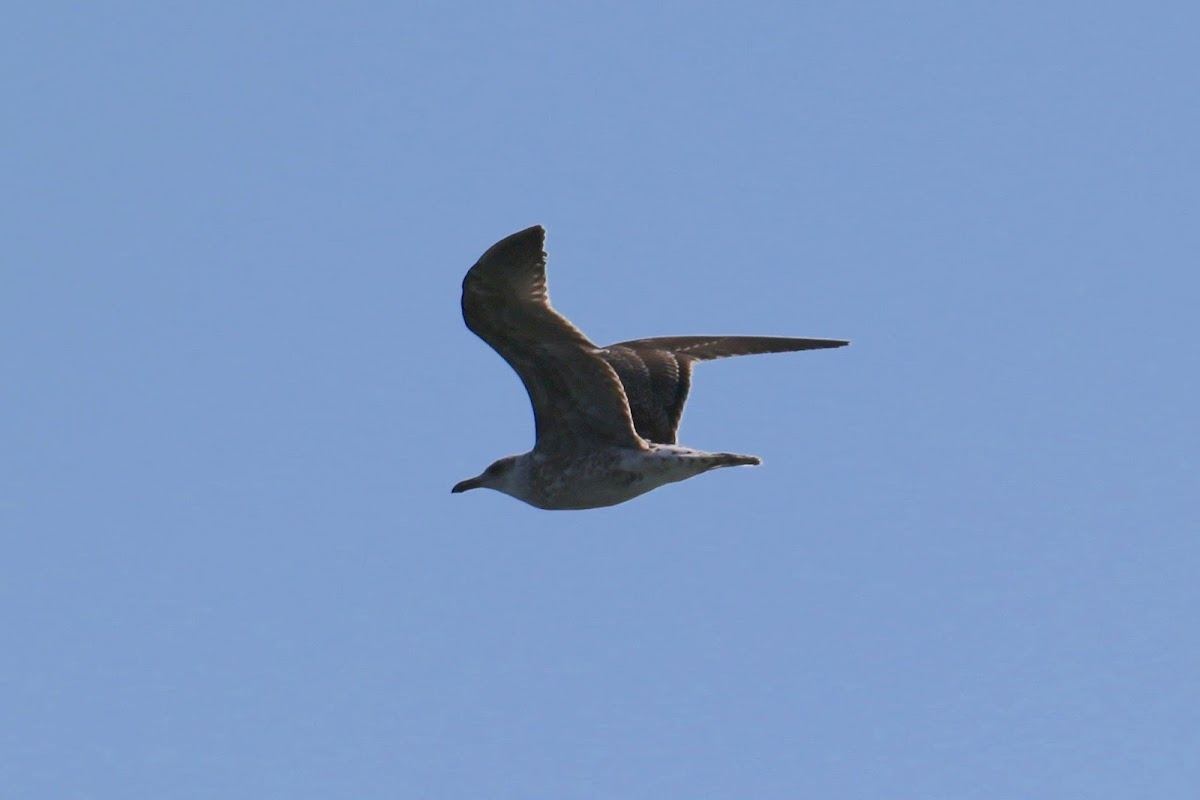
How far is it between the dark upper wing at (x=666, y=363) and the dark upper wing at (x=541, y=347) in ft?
3.64

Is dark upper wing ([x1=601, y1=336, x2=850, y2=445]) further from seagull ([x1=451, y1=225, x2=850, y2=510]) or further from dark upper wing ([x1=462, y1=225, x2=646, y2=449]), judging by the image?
dark upper wing ([x1=462, y1=225, x2=646, y2=449])

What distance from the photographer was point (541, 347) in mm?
13789

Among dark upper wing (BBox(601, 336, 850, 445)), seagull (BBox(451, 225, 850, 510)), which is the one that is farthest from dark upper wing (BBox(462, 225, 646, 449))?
dark upper wing (BBox(601, 336, 850, 445))

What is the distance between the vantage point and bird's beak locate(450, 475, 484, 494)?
15.8 metres

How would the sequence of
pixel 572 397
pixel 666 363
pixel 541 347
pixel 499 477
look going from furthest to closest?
1. pixel 666 363
2. pixel 499 477
3. pixel 572 397
4. pixel 541 347

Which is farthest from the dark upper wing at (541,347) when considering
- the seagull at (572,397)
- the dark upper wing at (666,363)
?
the dark upper wing at (666,363)

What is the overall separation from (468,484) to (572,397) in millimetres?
1991

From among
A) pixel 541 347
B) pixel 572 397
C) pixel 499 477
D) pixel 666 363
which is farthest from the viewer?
pixel 666 363

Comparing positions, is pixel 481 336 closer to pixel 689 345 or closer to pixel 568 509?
pixel 568 509

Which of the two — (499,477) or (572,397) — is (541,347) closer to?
(572,397)

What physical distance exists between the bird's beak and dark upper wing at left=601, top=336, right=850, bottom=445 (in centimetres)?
139

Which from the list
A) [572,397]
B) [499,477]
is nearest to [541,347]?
[572,397]

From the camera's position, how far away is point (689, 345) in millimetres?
16688

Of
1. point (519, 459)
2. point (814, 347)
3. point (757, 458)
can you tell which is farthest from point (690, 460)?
point (814, 347)
